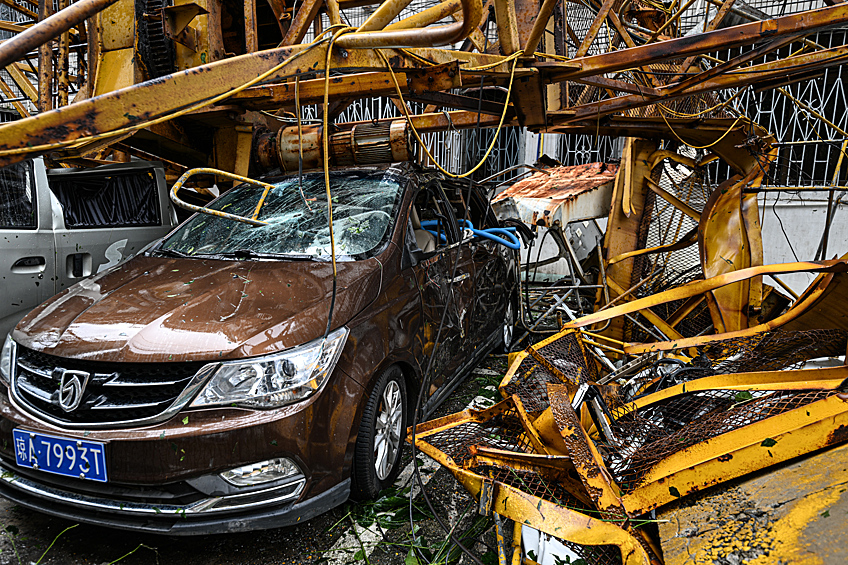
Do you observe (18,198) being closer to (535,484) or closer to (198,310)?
(198,310)

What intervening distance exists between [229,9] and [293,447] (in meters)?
4.22

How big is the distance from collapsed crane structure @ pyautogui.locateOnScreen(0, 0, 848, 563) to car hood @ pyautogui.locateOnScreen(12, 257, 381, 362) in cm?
64

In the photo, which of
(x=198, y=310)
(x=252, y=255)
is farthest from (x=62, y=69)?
(x=198, y=310)

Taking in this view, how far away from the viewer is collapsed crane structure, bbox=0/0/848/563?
5.38 ft

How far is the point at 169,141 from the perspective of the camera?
3998mm

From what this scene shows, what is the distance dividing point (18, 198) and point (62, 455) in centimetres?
250

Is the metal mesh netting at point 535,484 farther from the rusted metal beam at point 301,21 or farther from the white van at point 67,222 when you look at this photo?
the white van at point 67,222

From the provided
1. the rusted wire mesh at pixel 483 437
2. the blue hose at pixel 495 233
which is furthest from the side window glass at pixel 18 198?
the rusted wire mesh at pixel 483 437

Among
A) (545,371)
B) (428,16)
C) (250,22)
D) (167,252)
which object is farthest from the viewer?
(250,22)

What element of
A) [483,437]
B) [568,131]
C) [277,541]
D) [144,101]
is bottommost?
[277,541]

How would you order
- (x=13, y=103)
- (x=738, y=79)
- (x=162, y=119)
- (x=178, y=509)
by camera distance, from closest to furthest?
(x=162, y=119), (x=178, y=509), (x=738, y=79), (x=13, y=103)

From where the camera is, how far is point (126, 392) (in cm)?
197

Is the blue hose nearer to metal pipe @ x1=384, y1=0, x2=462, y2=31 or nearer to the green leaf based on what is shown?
metal pipe @ x1=384, y1=0, x2=462, y2=31

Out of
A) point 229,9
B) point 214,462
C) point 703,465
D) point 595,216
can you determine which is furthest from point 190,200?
point 703,465
